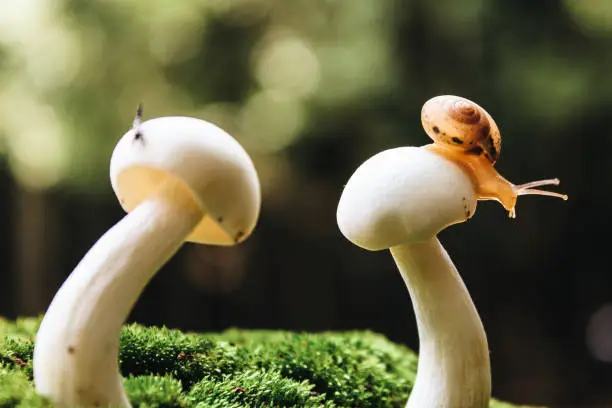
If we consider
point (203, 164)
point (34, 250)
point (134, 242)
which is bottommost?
point (34, 250)

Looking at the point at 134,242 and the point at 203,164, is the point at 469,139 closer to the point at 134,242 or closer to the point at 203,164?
the point at 203,164

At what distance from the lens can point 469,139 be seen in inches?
39.0

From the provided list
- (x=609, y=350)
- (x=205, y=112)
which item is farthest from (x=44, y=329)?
(x=609, y=350)

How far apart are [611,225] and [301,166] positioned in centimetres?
185

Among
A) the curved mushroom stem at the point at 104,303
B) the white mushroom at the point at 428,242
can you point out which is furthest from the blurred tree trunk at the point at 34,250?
the white mushroom at the point at 428,242

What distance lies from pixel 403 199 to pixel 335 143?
266 cm

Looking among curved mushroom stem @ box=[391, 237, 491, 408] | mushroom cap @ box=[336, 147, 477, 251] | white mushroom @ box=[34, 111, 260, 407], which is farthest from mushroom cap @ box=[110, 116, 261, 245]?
curved mushroom stem @ box=[391, 237, 491, 408]

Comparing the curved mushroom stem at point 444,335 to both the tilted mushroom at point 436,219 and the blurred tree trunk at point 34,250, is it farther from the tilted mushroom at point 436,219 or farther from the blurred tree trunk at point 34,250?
the blurred tree trunk at point 34,250

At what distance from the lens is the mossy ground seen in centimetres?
96

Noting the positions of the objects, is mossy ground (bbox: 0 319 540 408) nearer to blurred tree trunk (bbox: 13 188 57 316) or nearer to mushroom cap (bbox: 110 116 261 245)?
mushroom cap (bbox: 110 116 261 245)

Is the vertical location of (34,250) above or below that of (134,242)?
below

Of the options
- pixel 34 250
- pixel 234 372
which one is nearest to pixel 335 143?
pixel 34 250

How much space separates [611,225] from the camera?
12.6 ft

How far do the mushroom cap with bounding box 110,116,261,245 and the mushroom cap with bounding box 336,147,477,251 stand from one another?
6.0 inches
